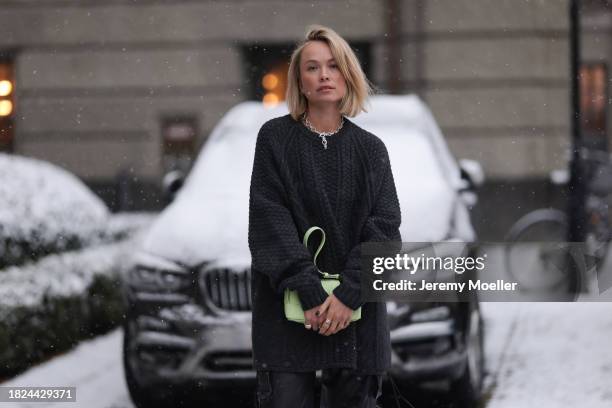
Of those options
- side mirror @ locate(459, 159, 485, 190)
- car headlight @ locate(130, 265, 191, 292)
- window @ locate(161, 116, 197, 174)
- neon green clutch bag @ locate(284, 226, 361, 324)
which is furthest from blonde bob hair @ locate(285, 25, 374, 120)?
window @ locate(161, 116, 197, 174)

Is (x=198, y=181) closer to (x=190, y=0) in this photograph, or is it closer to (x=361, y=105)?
(x=361, y=105)

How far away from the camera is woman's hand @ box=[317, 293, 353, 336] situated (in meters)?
3.02

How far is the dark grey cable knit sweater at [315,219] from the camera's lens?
3107mm

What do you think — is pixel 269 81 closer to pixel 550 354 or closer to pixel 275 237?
pixel 550 354

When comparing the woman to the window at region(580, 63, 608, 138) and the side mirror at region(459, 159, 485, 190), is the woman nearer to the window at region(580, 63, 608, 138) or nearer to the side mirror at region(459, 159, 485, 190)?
the side mirror at region(459, 159, 485, 190)

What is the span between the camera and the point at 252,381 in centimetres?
489

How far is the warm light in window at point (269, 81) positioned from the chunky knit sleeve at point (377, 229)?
6133 millimetres

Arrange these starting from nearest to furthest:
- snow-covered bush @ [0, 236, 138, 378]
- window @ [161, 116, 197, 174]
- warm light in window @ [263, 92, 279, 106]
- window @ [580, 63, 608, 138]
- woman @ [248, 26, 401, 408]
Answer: woman @ [248, 26, 401, 408], snow-covered bush @ [0, 236, 138, 378], warm light in window @ [263, 92, 279, 106], window @ [580, 63, 608, 138], window @ [161, 116, 197, 174]

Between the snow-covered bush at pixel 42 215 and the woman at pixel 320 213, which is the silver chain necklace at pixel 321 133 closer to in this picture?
the woman at pixel 320 213

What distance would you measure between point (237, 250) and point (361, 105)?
182cm

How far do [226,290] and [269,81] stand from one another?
484 cm

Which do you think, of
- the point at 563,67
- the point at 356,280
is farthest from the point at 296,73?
the point at 563,67

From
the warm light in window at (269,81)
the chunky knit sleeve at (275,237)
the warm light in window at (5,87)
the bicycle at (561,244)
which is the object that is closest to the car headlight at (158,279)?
the bicycle at (561,244)

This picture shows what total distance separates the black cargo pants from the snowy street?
2193 mm
